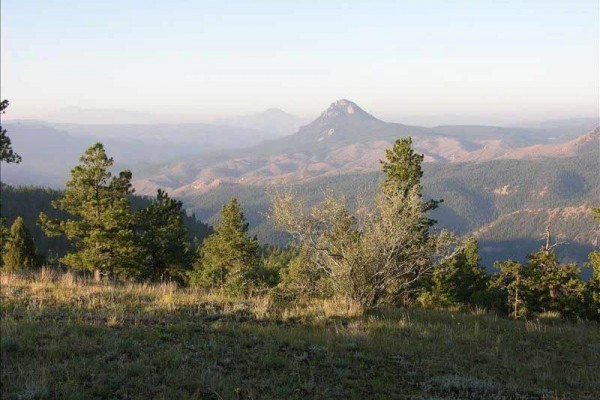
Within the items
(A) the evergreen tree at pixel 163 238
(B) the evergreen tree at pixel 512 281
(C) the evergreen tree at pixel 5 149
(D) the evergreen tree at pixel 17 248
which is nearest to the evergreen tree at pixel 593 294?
(B) the evergreen tree at pixel 512 281

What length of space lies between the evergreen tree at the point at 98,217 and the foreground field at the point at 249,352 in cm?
1534

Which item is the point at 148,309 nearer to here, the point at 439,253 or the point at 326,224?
the point at 326,224

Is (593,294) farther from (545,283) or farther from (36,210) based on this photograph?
(36,210)

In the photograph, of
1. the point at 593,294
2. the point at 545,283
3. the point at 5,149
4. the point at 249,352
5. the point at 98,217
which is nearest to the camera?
the point at 249,352

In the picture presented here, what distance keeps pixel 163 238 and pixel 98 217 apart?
7119 millimetres

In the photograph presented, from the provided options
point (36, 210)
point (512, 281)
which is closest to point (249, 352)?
point (512, 281)

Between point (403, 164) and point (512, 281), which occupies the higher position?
point (403, 164)

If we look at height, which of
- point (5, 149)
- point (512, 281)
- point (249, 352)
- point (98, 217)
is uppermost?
point (5, 149)

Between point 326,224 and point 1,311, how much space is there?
370 inches

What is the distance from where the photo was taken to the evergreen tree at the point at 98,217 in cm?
2794

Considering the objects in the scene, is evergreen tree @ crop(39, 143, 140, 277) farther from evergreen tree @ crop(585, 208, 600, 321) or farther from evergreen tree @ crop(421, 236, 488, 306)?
evergreen tree @ crop(585, 208, 600, 321)

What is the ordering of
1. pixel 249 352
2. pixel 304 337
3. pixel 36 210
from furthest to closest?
pixel 36 210 → pixel 304 337 → pixel 249 352

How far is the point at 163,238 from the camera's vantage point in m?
34.9

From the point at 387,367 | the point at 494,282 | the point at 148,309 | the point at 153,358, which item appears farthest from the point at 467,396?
the point at 494,282
